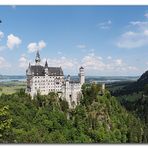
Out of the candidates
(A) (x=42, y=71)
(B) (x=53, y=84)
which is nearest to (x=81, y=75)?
(A) (x=42, y=71)

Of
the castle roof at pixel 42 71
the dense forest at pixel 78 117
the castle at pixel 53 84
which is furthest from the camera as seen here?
the castle at pixel 53 84

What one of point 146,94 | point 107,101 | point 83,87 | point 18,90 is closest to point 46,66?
point 18,90

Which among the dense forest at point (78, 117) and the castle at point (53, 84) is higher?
the castle at point (53, 84)

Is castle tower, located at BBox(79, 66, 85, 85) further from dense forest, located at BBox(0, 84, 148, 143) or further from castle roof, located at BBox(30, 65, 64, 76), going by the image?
castle roof, located at BBox(30, 65, 64, 76)

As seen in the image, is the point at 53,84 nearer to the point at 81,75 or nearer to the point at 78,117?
the point at 78,117

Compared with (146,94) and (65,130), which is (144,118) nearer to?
(146,94)

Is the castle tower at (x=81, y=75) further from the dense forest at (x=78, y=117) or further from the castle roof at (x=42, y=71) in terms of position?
the castle roof at (x=42, y=71)

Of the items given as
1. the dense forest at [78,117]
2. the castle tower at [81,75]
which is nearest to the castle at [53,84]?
the castle tower at [81,75]
